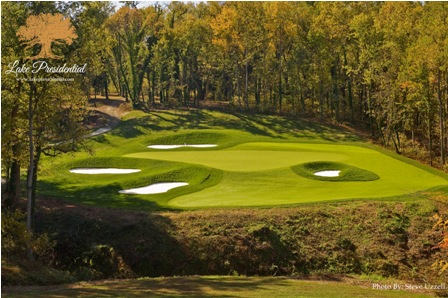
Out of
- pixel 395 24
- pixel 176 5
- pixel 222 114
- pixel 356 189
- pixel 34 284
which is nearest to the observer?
pixel 34 284

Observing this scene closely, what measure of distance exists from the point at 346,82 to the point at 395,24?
13.7 m

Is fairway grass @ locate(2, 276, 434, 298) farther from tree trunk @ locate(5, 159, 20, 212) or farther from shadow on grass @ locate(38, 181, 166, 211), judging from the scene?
tree trunk @ locate(5, 159, 20, 212)

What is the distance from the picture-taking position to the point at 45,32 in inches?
957

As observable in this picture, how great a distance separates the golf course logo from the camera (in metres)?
23.4

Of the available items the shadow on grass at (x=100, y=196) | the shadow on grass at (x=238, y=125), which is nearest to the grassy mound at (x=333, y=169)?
the shadow on grass at (x=100, y=196)

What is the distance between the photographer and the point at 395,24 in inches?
2432

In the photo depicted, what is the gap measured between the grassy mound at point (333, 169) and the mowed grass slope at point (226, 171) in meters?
0.46

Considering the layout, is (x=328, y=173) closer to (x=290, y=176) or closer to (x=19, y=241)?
(x=290, y=176)

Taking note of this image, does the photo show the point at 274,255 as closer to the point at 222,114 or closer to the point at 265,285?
the point at 265,285

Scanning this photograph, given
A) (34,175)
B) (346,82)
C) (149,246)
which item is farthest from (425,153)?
(34,175)

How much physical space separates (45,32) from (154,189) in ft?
49.3

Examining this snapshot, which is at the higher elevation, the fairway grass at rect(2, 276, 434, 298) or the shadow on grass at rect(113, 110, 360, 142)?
the shadow on grass at rect(113, 110, 360, 142)

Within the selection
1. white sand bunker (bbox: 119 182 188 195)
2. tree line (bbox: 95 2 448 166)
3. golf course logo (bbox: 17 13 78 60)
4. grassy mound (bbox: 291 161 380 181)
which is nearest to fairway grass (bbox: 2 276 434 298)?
golf course logo (bbox: 17 13 78 60)

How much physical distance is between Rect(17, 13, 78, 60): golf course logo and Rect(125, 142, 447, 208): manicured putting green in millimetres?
12661
